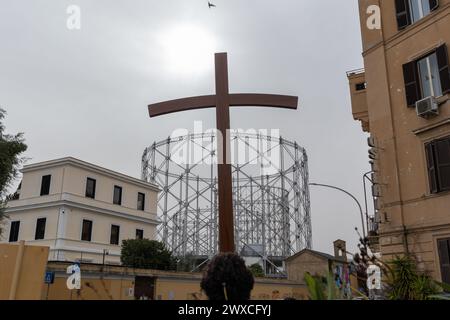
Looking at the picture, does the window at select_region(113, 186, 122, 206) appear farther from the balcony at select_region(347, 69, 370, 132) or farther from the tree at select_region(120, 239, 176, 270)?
the balcony at select_region(347, 69, 370, 132)

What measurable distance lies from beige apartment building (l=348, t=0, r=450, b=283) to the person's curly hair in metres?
10.2

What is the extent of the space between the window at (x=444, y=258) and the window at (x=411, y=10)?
720cm

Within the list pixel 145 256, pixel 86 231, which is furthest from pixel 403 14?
pixel 86 231

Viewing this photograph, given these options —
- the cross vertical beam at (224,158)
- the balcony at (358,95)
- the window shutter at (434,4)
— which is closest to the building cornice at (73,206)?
the balcony at (358,95)

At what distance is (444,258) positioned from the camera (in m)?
11.7

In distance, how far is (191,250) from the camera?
41.0 meters

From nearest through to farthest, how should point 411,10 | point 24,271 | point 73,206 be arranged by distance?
1. point 24,271
2. point 411,10
3. point 73,206

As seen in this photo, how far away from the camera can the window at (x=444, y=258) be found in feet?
37.9

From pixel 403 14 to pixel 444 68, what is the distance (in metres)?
3.03

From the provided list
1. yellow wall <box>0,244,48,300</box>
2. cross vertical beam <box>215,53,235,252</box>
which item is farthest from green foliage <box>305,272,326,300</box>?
yellow wall <box>0,244,48,300</box>

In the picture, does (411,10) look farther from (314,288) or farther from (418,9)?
(314,288)

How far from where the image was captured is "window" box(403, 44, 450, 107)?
495 inches
